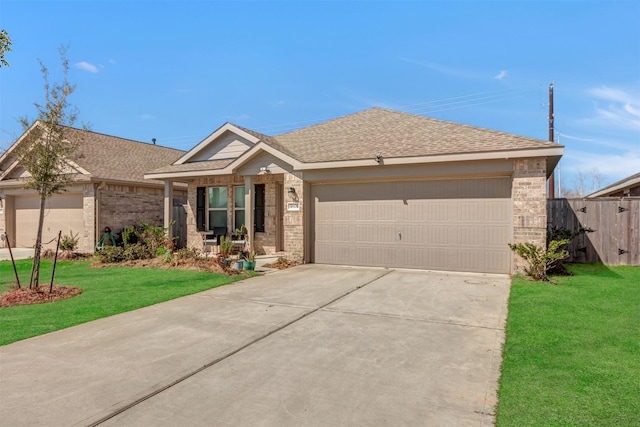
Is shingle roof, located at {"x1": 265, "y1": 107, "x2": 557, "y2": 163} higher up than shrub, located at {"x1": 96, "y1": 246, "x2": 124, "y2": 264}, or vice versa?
shingle roof, located at {"x1": 265, "y1": 107, "x2": 557, "y2": 163}

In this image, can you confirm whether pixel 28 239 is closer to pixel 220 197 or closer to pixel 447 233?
pixel 220 197

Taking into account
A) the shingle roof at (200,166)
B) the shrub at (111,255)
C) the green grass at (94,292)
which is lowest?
the green grass at (94,292)

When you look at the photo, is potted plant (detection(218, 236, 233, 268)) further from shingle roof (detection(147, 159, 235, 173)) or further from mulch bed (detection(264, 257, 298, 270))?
shingle roof (detection(147, 159, 235, 173))

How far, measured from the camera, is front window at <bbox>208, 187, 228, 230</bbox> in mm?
14347

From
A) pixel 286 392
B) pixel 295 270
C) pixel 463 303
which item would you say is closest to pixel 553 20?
pixel 463 303

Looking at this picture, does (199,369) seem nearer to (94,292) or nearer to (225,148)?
(94,292)

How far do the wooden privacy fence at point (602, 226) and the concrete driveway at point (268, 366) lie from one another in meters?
6.32

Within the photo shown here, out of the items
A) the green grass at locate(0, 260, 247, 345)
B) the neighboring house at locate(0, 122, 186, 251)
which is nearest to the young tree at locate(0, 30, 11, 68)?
the green grass at locate(0, 260, 247, 345)

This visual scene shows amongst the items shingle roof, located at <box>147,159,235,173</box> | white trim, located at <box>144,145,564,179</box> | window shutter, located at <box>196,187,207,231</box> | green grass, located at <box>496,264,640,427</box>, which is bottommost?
green grass, located at <box>496,264,640,427</box>

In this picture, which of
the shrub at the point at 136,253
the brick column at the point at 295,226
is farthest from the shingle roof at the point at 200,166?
the shrub at the point at 136,253

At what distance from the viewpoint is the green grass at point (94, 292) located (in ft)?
17.9

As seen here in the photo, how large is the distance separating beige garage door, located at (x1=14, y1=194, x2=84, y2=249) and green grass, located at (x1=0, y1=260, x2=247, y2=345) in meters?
3.94

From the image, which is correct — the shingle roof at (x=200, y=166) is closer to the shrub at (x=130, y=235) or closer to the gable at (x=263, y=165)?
the gable at (x=263, y=165)

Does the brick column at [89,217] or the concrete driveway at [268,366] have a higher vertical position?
the brick column at [89,217]
